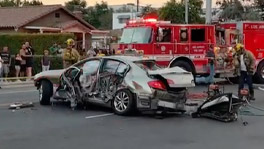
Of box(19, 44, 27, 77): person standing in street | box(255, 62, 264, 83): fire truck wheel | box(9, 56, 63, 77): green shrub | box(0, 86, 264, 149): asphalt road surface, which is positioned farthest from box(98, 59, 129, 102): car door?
box(9, 56, 63, 77): green shrub

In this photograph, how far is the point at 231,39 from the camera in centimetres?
2080

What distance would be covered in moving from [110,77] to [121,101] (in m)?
0.72

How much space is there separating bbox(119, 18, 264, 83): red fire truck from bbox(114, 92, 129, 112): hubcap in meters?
7.15

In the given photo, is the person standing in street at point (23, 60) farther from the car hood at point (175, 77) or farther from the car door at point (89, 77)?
the car hood at point (175, 77)

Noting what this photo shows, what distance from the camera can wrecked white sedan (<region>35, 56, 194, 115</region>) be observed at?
1144cm

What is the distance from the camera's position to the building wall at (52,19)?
143 feet

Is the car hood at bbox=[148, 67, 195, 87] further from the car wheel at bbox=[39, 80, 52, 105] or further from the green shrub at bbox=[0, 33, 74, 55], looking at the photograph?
the green shrub at bbox=[0, 33, 74, 55]

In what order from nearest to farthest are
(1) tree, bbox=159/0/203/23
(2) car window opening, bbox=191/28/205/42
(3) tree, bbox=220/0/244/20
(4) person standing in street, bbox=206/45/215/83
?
(4) person standing in street, bbox=206/45/215/83, (2) car window opening, bbox=191/28/205/42, (3) tree, bbox=220/0/244/20, (1) tree, bbox=159/0/203/23

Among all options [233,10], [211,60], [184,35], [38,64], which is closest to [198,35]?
[184,35]

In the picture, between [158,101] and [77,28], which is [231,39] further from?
[77,28]

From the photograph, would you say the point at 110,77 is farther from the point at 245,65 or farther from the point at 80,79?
the point at 245,65

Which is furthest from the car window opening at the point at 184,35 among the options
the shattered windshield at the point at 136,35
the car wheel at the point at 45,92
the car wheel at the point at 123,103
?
the car wheel at the point at 123,103

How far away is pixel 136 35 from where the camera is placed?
19.5 metres

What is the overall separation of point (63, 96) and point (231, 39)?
32.3 feet
